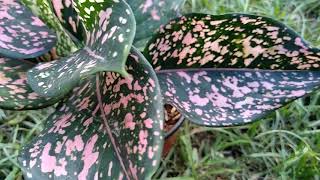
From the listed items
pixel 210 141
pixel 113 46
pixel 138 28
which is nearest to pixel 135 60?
pixel 113 46

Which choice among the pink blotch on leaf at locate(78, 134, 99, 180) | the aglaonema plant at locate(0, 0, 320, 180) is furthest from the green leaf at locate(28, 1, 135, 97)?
the pink blotch on leaf at locate(78, 134, 99, 180)

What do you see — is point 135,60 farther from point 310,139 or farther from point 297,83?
point 310,139

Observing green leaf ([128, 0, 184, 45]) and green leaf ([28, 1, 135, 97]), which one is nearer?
green leaf ([28, 1, 135, 97])

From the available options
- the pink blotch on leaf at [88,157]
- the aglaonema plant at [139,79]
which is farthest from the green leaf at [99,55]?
the pink blotch on leaf at [88,157]

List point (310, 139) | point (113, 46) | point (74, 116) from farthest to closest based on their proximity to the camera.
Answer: point (310, 139) → point (74, 116) → point (113, 46)

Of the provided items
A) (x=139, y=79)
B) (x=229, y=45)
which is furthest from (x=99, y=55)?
(x=229, y=45)

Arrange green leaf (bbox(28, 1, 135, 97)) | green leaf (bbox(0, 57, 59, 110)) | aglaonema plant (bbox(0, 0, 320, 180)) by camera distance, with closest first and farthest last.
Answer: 1. green leaf (bbox(28, 1, 135, 97))
2. aglaonema plant (bbox(0, 0, 320, 180))
3. green leaf (bbox(0, 57, 59, 110))

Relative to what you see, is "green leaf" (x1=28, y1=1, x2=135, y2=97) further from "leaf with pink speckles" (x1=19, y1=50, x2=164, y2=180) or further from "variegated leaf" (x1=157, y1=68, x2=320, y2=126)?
"variegated leaf" (x1=157, y1=68, x2=320, y2=126)

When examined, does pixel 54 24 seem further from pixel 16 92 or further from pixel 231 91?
pixel 231 91
